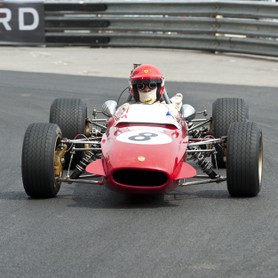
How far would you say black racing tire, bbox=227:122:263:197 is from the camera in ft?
29.9

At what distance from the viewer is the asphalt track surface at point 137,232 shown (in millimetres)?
6836

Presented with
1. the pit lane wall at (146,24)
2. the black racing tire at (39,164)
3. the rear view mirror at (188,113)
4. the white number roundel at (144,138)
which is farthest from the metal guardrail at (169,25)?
the black racing tire at (39,164)

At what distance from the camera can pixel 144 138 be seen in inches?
362

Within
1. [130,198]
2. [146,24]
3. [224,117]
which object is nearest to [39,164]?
[130,198]

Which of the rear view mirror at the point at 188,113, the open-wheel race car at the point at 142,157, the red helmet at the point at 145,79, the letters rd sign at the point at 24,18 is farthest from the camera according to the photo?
the letters rd sign at the point at 24,18

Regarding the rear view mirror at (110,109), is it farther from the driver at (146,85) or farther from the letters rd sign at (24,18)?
the letters rd sign at (24,18)

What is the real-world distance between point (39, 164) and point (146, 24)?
15.9 metres

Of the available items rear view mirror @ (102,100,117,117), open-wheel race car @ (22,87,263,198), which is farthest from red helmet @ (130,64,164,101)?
rear view mirror @ (102,100,117,117)

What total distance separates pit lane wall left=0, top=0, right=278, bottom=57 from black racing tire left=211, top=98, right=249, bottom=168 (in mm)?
11385

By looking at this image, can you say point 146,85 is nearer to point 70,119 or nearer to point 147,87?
point 147,87

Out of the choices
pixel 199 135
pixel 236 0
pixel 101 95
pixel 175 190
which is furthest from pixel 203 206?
pixel 236 0

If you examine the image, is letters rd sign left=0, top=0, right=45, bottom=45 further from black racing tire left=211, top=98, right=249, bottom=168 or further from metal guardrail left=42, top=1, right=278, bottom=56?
black racing tire left=211, top=98, right=249, bottom=168

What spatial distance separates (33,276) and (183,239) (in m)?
1.51

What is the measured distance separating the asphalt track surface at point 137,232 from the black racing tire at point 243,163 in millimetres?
119
